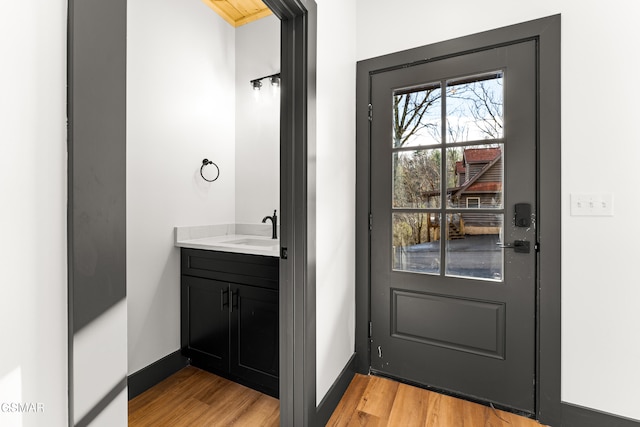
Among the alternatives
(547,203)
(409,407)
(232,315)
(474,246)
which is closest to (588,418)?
(409,407)

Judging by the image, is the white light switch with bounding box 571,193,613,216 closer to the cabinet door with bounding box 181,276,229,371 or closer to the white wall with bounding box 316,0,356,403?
the white wall with bounding box 316,0,356,403

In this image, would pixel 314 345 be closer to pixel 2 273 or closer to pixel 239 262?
pixel 239 262

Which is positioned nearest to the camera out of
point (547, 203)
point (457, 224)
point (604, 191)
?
point (604, 191)

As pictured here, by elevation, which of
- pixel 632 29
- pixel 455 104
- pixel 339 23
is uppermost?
pixel 339 23

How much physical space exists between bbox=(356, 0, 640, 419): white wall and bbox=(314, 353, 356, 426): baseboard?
1.14m

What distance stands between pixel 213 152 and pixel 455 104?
1.82 metres

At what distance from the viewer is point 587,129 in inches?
61.1

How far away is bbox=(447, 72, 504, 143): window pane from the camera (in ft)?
5.84

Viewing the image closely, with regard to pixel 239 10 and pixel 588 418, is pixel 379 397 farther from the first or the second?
pixel 239 10

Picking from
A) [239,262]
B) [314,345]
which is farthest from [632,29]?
[239,262]

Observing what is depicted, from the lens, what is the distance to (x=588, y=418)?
5.12 feet

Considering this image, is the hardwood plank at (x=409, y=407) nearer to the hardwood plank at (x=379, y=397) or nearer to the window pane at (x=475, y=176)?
the hardwood plank at (x=379, y=397)

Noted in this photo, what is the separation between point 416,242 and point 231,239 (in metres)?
1.39

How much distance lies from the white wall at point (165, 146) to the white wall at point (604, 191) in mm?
2189
